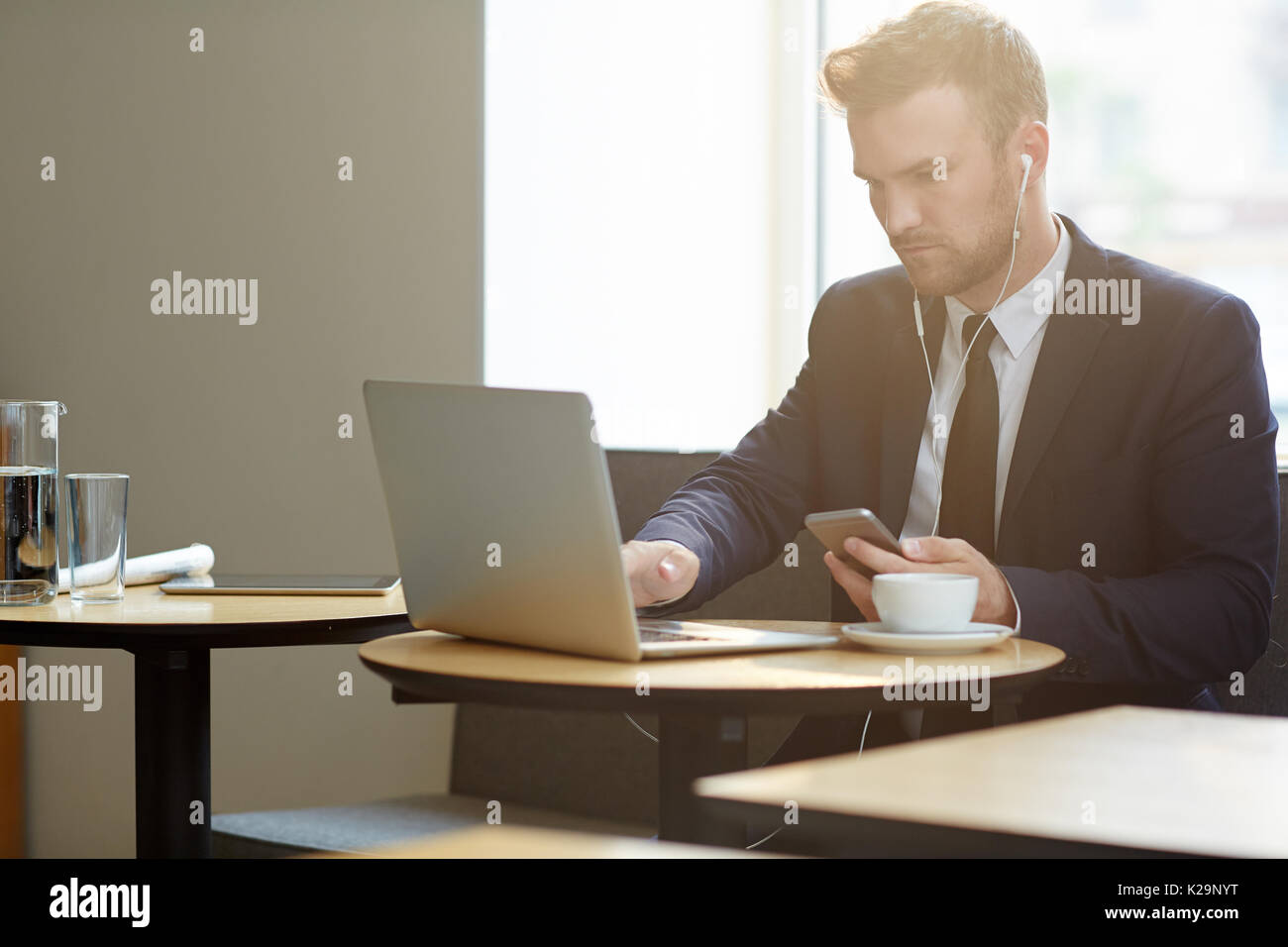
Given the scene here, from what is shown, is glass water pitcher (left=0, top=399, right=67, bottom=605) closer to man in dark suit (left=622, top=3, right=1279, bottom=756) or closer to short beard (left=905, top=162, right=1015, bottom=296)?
man in dark suit (left=622, top=3, right=1279, bottom=756)

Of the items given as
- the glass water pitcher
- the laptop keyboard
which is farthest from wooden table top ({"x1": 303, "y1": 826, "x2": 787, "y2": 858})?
the glass water pitcher

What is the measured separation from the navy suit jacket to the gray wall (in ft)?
3.50

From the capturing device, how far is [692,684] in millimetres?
1062

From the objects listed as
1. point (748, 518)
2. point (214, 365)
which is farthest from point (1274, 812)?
point (214, 365)

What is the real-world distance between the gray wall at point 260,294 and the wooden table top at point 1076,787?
2.09 m

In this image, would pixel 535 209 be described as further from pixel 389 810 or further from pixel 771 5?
pixel 389 810

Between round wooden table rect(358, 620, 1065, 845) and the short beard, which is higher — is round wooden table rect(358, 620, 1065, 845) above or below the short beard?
below

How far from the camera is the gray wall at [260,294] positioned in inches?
110

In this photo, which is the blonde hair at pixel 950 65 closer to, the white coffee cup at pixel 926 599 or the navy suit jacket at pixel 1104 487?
the navy suit jacket at pixel 1104 487

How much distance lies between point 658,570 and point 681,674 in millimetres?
353

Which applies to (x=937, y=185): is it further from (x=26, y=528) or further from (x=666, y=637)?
(x=26, y=528)

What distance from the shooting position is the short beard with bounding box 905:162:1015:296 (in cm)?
173

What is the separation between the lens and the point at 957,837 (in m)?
0.56

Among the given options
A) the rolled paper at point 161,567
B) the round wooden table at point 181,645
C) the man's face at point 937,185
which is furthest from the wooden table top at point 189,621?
the man's face at point 937,185
